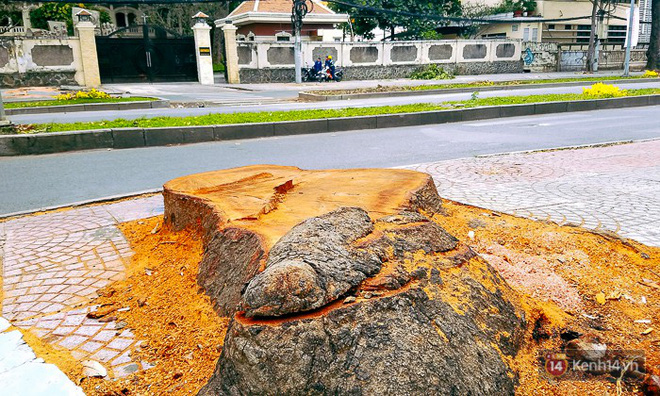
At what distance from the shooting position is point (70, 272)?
3625 mm

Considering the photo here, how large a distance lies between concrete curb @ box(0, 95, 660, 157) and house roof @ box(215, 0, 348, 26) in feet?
77.9

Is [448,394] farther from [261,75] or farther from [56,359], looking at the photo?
[261,75]

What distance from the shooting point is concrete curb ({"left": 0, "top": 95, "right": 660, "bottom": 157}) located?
332 inches

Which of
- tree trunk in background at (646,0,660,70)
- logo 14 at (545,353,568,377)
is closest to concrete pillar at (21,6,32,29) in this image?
tree trunk in background at (646,0,660,70)

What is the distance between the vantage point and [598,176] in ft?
20.2

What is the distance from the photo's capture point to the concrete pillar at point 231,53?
2478 cm

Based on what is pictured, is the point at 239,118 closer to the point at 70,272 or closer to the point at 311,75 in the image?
the point at 70,272

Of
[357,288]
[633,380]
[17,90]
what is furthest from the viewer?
[17,90]

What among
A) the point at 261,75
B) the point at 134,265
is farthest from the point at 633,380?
the point at 261,75

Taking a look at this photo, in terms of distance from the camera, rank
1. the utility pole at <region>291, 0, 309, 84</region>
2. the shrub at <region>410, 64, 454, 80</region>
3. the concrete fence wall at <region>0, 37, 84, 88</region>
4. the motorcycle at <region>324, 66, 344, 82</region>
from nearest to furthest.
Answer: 1. the concrete fence wall at <region>0, 37, 84, 88</region>
2. the utility pole at <region>291, 0, 309, 84</region>
3. the motorcycle at <region>324, 66, 344, 82</region>
4. the shrub at <region>410, 64, 454, 80</region>

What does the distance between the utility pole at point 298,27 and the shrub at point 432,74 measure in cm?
654

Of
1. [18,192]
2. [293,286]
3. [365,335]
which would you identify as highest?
[293,286]

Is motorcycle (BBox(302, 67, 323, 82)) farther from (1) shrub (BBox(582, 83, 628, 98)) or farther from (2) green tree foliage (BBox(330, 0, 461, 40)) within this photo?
(1) shrub (BBox(582, 83, 628, 98))

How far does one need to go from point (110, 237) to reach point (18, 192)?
8.48ft
